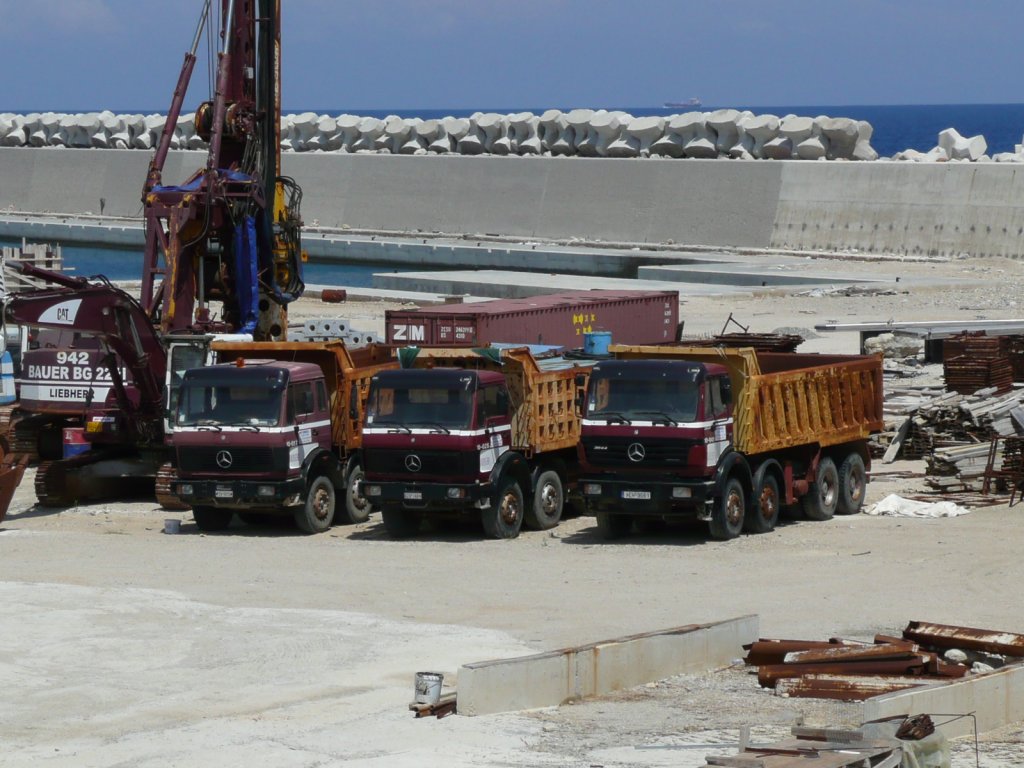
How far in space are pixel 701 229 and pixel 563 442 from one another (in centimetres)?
5387

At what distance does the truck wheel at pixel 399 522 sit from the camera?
22344mm

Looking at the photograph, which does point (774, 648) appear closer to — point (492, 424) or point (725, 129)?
point (492, 424)

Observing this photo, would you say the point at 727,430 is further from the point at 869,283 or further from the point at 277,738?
the point at 869,283

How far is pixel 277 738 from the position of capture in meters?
12.5

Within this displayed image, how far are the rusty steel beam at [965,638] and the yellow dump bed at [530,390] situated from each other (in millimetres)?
8143

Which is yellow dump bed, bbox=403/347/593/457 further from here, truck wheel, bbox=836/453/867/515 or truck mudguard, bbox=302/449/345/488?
truck wheel, bbox=836/453/867/515

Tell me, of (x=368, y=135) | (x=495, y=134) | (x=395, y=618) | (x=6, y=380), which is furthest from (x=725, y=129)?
(x=395, y=618)

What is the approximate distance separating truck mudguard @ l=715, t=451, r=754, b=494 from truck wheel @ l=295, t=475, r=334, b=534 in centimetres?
514

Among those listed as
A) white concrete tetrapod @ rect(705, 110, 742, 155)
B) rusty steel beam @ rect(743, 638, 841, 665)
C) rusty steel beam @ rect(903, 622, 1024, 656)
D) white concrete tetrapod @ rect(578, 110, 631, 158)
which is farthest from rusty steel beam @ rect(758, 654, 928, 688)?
white concrete tetrapod @ rect(578, 110, 631, 158)

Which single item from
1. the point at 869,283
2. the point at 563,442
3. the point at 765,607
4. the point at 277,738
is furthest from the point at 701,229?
the point at 277,738

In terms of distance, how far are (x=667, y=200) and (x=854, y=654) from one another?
6393cm

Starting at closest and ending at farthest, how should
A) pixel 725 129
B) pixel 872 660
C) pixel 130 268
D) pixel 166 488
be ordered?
pixel 872 660 < pixel 166 488 < pixel 130 268 < pixel 725 129

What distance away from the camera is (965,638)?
14484 millimetres

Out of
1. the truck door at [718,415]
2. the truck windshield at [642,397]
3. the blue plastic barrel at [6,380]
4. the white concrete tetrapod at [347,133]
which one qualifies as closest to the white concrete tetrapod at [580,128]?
the white concrete tetrapod at [347,133]
